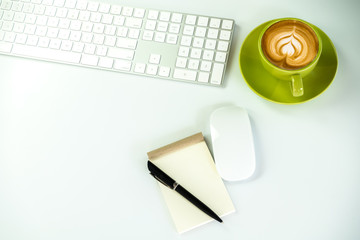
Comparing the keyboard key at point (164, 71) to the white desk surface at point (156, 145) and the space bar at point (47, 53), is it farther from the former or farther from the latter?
the space bar at point (47, 53)

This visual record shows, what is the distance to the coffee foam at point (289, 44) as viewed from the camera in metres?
0.50

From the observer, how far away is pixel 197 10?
61 centimetres

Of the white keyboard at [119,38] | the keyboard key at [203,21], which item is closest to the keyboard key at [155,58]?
the white keyboard at [119,38]

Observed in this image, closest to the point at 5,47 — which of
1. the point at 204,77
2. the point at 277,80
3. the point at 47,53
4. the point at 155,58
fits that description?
the point at 47,53

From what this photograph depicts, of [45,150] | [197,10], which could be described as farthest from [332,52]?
[45,150]

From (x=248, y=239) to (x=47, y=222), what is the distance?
367mm

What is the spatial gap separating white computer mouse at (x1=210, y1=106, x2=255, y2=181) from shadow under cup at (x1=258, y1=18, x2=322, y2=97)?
0.32 feet

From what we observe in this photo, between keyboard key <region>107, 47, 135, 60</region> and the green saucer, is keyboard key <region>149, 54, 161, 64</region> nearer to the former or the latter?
keyboard key <region>107, 47, 135, 60</region>

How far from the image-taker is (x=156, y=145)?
56cm

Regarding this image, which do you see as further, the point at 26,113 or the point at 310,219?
Answer: the point at 26,113

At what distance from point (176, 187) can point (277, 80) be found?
27 centimetres

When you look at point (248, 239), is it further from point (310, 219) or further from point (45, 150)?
point (45, 150)

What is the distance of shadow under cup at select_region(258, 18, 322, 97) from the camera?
49 cm

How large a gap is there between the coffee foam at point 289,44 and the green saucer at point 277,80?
45 millimetres
